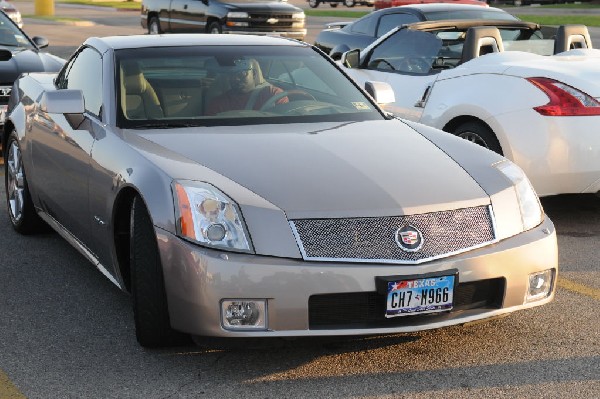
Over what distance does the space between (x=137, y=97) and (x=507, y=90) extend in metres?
3.04

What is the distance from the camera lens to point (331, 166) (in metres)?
5.56

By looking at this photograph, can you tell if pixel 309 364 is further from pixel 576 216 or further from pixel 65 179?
pixel 576 216

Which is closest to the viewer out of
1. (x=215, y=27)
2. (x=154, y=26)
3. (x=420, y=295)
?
(x=420, y=295)

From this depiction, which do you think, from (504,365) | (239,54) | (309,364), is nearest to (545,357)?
(504,365)

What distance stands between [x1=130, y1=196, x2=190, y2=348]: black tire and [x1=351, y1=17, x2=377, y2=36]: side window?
10.5 m

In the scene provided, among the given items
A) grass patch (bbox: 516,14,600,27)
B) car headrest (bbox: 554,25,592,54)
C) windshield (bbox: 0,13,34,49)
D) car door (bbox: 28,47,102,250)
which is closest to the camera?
car door (bbox: 28,47,102,250)

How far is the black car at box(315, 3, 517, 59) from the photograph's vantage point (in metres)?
12.8

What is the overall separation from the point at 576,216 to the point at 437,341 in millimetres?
3546

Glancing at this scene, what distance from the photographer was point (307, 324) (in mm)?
4957

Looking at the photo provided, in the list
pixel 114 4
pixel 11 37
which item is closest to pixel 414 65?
pixel 11 37

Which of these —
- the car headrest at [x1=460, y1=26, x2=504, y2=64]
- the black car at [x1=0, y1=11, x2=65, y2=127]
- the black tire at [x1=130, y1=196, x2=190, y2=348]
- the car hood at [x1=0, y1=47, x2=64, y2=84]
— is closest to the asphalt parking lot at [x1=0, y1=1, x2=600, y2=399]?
the black tire at [x1=130, y1=196, x2=190, y2=348]

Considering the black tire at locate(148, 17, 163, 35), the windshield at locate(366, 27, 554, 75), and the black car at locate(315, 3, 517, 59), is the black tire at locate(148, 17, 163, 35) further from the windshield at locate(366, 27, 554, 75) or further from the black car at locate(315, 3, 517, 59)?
the windshield at locate(366, 27, 554, 75)

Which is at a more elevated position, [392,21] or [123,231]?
[123,231]

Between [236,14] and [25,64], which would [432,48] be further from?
[236,14]
